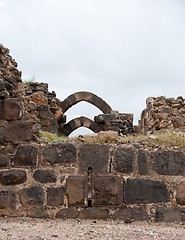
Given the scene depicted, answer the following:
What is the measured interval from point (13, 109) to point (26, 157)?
0.66 metres

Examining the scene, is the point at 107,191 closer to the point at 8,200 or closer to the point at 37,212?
the point at 37,212

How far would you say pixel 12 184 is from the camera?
533 cm

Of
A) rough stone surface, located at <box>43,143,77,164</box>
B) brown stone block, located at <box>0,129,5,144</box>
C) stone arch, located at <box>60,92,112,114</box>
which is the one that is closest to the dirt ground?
rough stone surface, located at <box>43,143,77,164</box>

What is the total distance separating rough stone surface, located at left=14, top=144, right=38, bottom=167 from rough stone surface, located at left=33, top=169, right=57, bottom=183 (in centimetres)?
13

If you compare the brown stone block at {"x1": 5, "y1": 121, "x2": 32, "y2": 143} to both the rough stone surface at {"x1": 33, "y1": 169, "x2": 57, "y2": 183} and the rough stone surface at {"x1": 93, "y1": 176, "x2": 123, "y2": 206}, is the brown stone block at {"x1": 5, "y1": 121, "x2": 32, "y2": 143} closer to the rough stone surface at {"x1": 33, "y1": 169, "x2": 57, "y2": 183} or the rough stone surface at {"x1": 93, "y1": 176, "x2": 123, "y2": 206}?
the rough stone surface at {"x1": 33, "y1": 169, "x2": 57, "y2": 183}

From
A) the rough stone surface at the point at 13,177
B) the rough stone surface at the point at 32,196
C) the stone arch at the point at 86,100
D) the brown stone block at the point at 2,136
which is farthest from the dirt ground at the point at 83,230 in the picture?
the stone arch at the point at 86,100

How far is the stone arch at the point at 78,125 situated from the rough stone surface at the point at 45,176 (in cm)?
1142

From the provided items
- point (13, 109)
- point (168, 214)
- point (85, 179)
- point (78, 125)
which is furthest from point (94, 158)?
point (78, 125)

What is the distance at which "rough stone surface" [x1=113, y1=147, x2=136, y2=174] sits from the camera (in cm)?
532

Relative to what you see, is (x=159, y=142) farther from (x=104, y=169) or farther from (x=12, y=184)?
(x=12, y=184)

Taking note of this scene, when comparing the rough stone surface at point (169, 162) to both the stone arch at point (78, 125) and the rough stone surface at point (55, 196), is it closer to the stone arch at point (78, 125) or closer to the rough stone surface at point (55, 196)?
the rough stone surface at point (55, 196)

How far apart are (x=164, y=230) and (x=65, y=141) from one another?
1.73m

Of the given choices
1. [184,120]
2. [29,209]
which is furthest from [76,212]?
[184,120]

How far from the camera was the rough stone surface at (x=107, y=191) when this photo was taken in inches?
206
